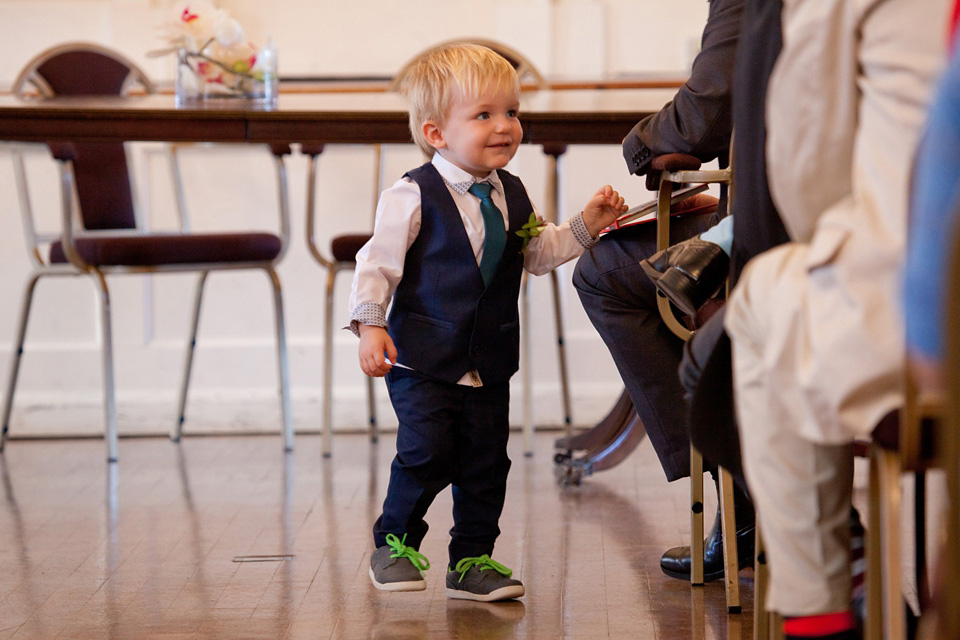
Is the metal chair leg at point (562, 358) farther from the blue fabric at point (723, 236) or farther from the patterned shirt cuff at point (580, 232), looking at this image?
the blue fabric at point (723, 236)

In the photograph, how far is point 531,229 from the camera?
70.5 inches

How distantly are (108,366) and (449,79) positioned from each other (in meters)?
1.62

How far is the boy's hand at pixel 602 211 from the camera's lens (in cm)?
180

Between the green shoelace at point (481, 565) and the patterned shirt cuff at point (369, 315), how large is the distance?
0.44 meters

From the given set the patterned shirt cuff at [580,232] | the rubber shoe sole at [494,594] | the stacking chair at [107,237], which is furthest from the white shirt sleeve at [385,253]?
the stacking chair at [107,237]

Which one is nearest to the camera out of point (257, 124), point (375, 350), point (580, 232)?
point (375, 350)

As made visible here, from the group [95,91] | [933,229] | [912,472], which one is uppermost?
[95,91]

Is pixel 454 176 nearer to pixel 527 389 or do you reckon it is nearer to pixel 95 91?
pixel 527 389

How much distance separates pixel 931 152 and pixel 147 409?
298 cm

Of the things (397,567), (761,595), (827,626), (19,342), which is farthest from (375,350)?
(19,342)

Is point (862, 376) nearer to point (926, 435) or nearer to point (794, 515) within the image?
point (926, 435)

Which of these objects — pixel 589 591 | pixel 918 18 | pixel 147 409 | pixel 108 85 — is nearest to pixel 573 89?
pixel 108 85

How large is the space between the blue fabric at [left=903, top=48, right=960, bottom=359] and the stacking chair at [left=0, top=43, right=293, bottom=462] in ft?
7.12

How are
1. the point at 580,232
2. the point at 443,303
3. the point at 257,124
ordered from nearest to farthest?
1. the point at 443,303
2. the point at 580,232
3. the point at 257,124
